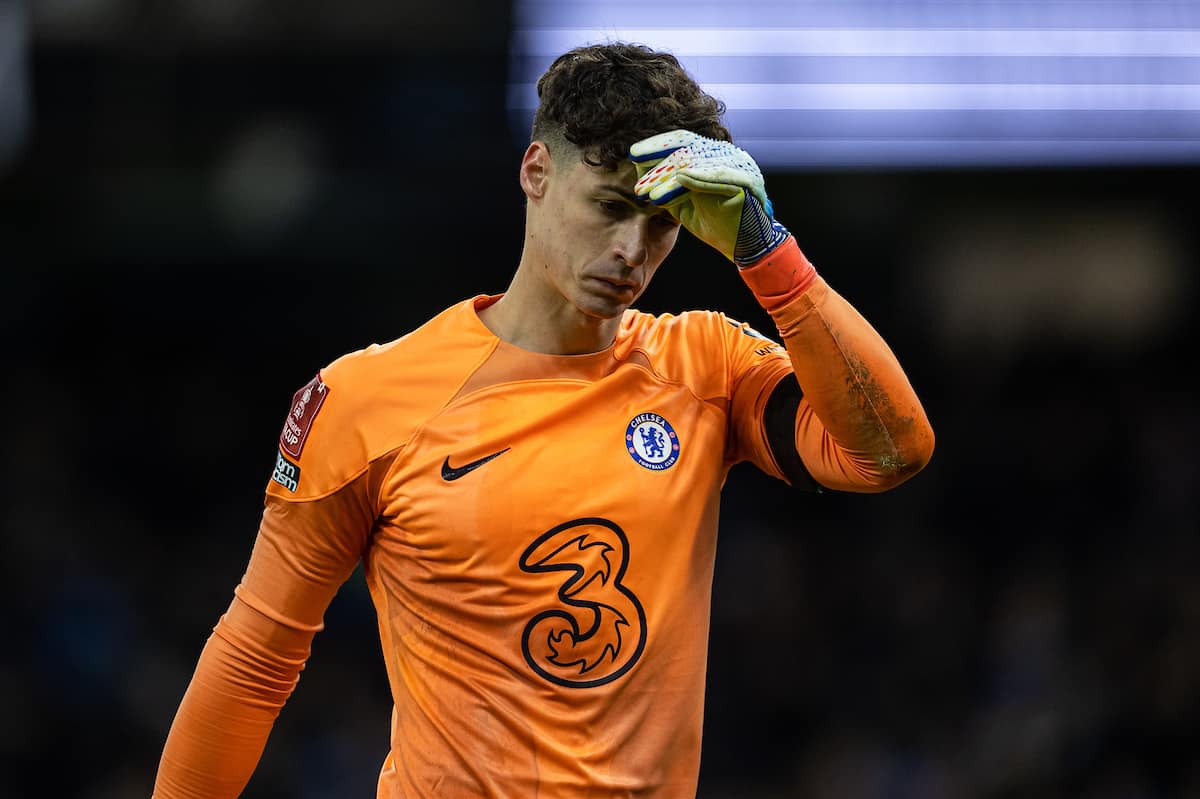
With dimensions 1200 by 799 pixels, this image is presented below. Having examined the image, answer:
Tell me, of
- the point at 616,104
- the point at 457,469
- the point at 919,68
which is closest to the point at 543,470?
the point at 457,469

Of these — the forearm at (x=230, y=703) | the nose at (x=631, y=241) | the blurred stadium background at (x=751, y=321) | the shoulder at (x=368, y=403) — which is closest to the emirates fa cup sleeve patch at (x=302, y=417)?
the shoulder at (x=368, y=403)

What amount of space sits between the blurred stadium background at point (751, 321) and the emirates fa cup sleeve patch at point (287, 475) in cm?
392

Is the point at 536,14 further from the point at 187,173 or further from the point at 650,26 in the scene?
the point at 187,173

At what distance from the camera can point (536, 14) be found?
6.21m

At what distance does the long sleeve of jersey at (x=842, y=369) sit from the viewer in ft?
7.37

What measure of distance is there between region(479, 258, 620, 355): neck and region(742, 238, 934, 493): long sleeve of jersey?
325mm

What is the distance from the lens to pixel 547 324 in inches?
98.0

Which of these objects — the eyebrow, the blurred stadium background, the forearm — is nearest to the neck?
the eyebrow

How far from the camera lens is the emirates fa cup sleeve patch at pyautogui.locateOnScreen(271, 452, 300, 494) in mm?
2408

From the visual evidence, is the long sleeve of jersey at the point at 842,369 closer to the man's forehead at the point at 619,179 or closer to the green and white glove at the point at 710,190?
the green and white glove at the point at 710,190

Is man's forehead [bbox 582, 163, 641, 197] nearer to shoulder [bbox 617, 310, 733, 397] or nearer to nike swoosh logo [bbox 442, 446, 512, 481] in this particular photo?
shoulder [bbox 617, 310, 733, 397]

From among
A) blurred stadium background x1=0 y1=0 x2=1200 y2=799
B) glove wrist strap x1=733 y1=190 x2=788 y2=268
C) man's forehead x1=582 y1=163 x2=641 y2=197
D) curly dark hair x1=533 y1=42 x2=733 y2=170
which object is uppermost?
curly dark hair x1=533 y1=42 x2=733 y2=170

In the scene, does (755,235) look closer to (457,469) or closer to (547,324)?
(547,324)

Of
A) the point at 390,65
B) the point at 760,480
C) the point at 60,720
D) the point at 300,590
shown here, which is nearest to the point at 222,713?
the point at 300,590
